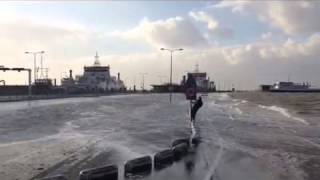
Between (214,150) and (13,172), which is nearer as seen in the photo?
(13,172)

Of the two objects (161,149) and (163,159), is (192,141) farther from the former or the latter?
(163,159)

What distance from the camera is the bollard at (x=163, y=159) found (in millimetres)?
18539

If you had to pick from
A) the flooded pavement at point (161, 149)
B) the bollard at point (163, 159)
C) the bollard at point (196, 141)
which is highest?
the bollard at point (163, 159)

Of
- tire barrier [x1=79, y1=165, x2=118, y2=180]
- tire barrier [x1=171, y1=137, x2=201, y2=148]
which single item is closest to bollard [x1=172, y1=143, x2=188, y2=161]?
tire barrier [x1=171, y1=137, x2=201, y2=148]

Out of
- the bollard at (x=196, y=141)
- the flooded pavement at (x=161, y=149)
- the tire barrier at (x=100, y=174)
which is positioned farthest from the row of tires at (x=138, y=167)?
the bollard at (x=196, y=141)

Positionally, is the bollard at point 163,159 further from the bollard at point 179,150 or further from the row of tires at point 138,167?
the bollard at point 179,150

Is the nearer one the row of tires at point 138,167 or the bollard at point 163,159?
the row of tires at point 138,167

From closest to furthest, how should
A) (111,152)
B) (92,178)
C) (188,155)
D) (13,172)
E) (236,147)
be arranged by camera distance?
(92,178) → (13,172) → (188,155) → (111,152) → (236,147)

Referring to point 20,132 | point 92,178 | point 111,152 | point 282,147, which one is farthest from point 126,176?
point 20,132

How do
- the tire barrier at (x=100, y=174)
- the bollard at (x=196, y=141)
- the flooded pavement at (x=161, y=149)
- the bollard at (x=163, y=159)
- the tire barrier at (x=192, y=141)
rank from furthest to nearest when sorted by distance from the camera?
the bollard at (x=196, y=141) < the tire barrier at (x=192, y=141) < the bollard at (x=163, y=159) < the flooded pavement at (x=161, y=149) < the tire barrier at (x=100, y=174)

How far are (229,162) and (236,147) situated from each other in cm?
592

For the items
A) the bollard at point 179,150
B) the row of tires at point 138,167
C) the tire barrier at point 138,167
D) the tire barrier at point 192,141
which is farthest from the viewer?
the tire barrier at point 192,141

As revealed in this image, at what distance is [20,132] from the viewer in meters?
34.8

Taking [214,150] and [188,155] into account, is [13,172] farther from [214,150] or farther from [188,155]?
[214,150]
